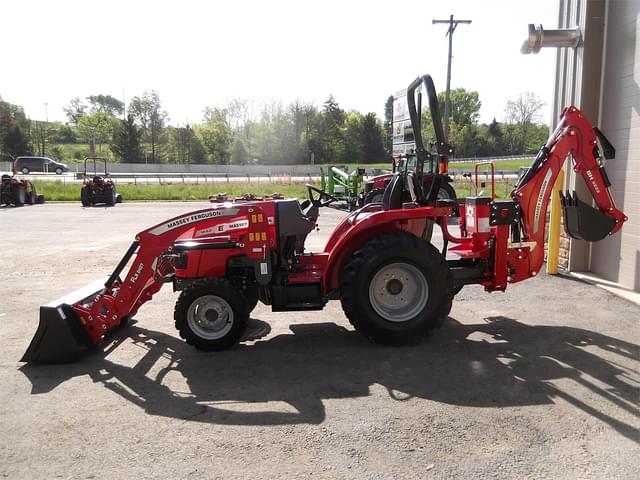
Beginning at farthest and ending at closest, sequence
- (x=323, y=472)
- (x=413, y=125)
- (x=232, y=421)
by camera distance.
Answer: (x=413, y=125) < (x=232, y=421) < (x=323, y=472)

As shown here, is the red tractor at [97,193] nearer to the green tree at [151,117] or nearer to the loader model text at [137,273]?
the loader model text at [137,273]

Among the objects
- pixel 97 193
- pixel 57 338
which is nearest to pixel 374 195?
pixel 57 338

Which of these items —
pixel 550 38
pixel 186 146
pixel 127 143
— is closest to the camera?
pixel 550 38

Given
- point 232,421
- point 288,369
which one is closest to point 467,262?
point 288,369

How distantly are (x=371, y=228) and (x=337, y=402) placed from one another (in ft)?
6.34

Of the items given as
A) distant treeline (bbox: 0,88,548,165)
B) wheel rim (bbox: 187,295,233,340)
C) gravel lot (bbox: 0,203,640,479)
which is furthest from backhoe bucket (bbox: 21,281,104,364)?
distant treeline (bbox: 0,88,548,165)

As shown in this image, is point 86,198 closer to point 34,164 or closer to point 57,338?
point 57,338

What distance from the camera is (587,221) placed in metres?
6.02

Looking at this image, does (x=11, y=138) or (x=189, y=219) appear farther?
(x=11, y=138)

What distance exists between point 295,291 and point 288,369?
0.84 metres

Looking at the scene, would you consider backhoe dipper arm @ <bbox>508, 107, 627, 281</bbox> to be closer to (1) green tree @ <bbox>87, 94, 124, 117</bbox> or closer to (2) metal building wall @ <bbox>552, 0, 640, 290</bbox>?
(2) metal building wall @ <bbox>552, 0, 640, 290</bbox>

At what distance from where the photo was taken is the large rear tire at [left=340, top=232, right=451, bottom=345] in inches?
195

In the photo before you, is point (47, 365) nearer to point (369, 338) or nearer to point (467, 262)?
point (369, 338)

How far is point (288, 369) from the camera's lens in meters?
4.64
